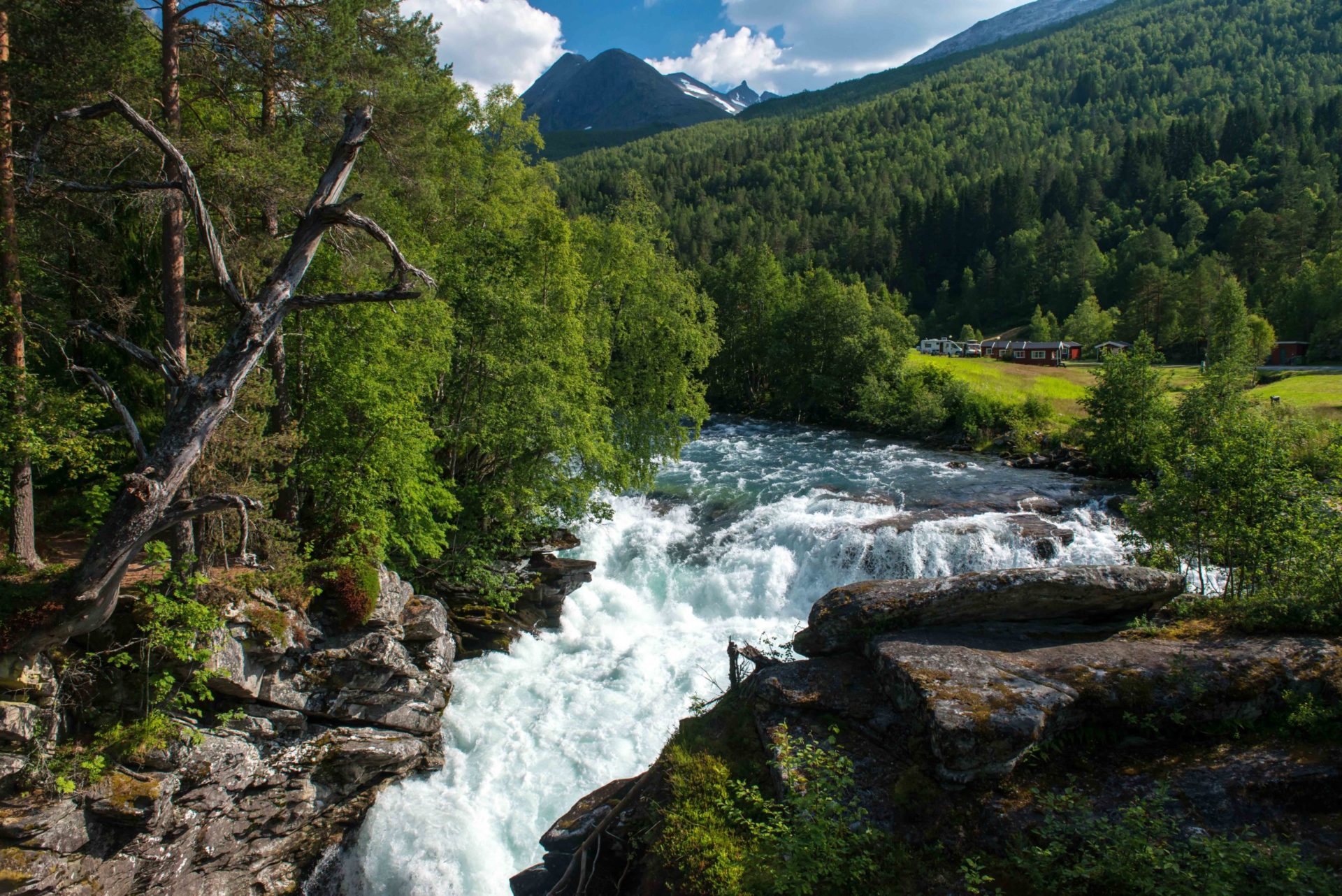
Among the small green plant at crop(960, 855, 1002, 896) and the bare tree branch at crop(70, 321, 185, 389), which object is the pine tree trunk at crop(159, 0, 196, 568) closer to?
the bare tree branch at crop(70, 321, 185, 389)

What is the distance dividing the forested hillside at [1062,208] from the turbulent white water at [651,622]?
49690 millimetres

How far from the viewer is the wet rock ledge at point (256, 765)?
8.23 m

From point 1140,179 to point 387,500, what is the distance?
135 m

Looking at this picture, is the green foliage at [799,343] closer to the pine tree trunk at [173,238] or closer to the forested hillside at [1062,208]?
the forested hillside at [1062,208]

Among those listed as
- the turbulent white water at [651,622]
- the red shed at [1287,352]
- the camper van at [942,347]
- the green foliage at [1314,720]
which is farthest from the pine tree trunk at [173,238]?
the camper van at [942,347]

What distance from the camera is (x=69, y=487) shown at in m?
14.6

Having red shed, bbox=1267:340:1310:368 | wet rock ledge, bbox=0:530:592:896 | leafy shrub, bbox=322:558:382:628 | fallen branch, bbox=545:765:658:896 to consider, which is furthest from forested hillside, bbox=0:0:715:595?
red shed, bbox=1267:340:1310:368

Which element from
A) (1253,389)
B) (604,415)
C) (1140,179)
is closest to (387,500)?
(604,415)

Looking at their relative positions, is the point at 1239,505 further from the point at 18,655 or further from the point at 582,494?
the point at 18,655

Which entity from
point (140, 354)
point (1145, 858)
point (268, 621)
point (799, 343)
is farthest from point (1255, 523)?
point (799, 343)

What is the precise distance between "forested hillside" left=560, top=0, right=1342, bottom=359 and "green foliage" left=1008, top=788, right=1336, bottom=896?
6699cm

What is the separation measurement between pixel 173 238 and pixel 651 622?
13.5m

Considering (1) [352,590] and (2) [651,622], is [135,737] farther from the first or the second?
(2) [651,622]

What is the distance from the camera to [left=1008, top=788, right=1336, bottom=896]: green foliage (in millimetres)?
4539
